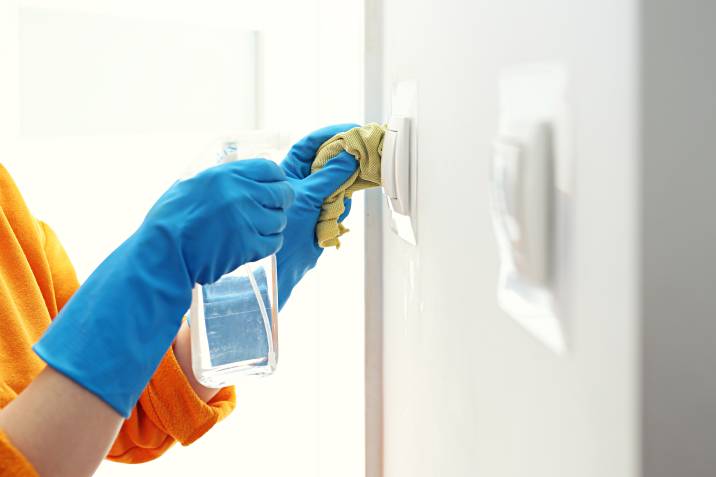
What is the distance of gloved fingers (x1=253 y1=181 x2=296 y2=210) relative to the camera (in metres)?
0.65

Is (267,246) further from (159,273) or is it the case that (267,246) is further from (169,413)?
(169,413)

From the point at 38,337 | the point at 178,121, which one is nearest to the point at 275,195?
the point at 38,337

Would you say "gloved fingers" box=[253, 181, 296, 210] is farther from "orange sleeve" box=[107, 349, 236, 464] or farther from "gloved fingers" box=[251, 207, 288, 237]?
"orange sleeve" box=[107, 349, 236, 464]

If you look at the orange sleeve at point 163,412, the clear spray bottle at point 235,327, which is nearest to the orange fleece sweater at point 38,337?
the orange sleeve at point 163,412

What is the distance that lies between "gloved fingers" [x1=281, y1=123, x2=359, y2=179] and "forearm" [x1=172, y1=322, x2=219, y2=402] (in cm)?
28

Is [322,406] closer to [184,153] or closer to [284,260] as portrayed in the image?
[284,260]

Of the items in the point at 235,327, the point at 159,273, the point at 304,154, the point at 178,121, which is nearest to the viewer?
the point at 159,273

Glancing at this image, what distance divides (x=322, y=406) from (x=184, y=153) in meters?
0.58

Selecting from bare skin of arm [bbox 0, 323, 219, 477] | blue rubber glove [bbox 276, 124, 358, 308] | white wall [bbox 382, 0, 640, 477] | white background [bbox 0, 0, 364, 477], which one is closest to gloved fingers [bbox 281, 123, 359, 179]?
blue rubber glove [bbox 276, 124, 358, 308]

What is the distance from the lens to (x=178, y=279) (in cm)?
59

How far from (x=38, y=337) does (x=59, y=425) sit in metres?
0.37

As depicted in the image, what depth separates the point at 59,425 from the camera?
51cm

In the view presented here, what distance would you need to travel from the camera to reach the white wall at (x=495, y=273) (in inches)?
11.2

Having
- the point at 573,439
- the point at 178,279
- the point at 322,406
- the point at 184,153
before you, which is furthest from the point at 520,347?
the point at 184,153
